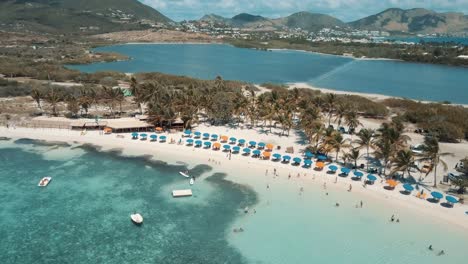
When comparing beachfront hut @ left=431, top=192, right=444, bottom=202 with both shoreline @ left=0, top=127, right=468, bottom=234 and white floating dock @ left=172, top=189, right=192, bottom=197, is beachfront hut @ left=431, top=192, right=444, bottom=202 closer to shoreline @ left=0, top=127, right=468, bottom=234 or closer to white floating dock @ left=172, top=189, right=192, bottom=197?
shoreline @ left=0, top=127, right=468, bottom=234

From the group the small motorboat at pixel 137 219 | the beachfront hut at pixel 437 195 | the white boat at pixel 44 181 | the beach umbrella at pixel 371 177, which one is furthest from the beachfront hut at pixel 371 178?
the white boat at pixel 44 181

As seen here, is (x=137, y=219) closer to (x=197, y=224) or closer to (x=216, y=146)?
(x=197, y=224)

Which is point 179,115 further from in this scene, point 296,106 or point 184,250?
point 184,250

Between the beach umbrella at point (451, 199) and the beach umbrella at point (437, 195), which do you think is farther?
the beach umbrella at point (437, 195)

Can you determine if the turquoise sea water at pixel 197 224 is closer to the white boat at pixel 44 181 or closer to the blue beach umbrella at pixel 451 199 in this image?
the white boat at pixel 44 181

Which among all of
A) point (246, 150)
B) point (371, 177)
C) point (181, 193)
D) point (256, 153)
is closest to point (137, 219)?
point (181, 193)

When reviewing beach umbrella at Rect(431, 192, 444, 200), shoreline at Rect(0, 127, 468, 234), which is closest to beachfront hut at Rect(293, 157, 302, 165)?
shoreline at Rect(0, 127, 468, 234)

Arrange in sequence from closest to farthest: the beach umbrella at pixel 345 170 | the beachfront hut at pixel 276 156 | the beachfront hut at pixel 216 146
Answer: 1. the beach umbrella at pixel 345 170
2. the beachfront hut at pixel 276 156
3. the beachfront hut at pixel 216 146
